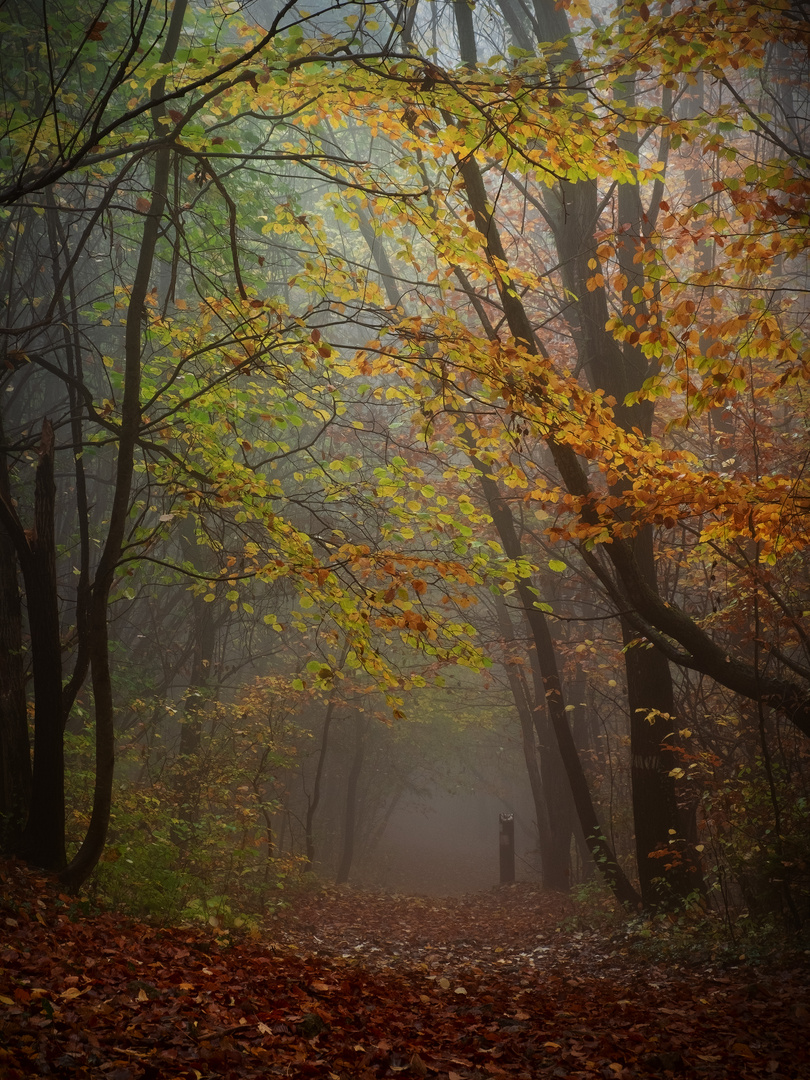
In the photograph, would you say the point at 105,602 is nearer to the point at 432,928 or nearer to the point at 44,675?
the point at 44,675

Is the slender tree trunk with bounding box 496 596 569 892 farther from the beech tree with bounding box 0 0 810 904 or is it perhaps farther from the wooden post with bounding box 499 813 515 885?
the beech tree with bounding box 0 0 810 904

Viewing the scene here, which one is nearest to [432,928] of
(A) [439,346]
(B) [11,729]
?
(B) [11,729]

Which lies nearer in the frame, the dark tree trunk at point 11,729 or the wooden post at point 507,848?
the dark tree trunk at point 11,729

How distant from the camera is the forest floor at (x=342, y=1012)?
298 centimetres

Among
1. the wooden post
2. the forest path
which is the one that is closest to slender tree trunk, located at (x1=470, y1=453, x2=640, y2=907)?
the forest path

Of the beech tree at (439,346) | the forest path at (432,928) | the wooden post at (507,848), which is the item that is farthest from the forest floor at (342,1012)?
the wooden post at (507,848)

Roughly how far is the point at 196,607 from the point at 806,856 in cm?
1040

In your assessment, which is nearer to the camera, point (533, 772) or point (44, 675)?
point (44, 675)

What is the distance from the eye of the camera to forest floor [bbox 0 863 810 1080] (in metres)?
2.98

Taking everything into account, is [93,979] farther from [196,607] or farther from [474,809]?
[474,809]

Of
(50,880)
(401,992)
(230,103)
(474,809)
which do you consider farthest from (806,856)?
(474,809)

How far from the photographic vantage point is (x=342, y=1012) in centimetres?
391

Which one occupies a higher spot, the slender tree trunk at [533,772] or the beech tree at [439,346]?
the beech tree at [439,346]

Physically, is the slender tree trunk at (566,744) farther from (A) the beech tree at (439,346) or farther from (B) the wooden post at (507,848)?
(B) the wooden post at (507,848)
